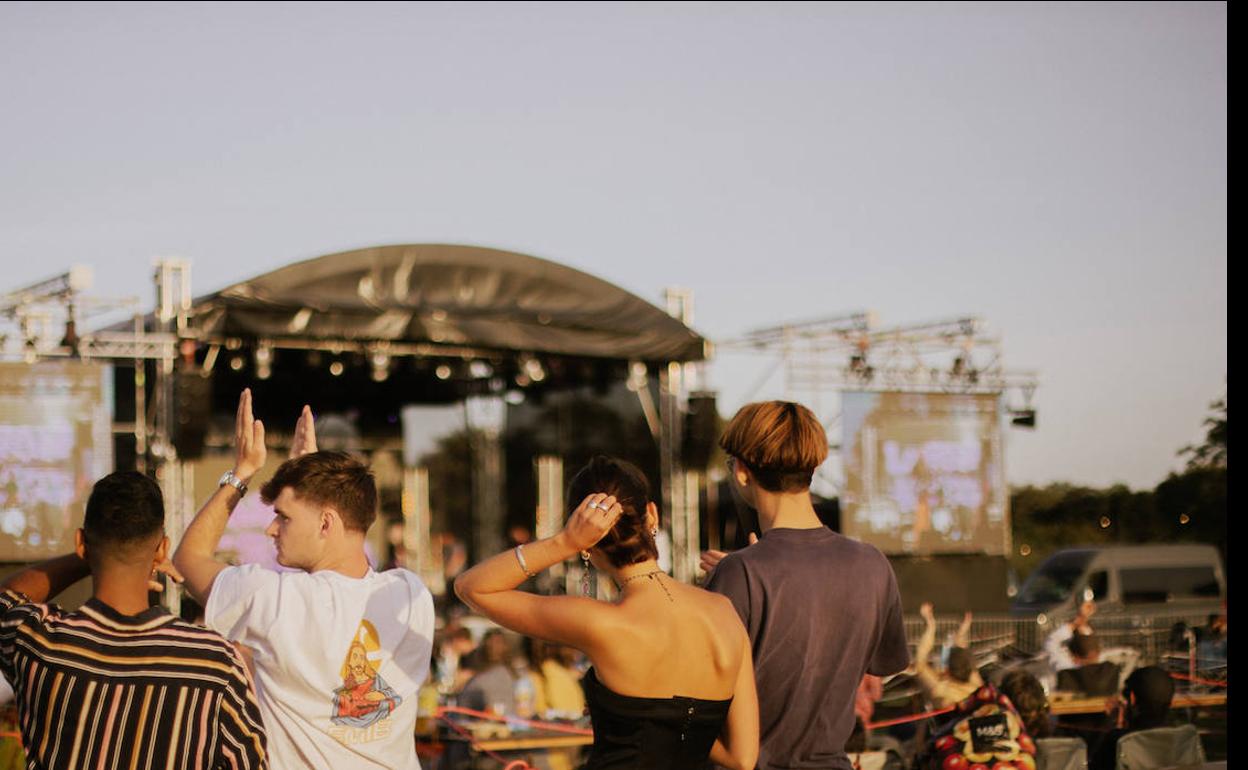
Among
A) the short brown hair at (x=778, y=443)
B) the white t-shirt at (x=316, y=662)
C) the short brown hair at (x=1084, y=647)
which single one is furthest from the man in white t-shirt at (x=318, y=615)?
the short brown hair at (x=1084, y=647)

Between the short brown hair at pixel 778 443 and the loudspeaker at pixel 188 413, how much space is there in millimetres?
10198

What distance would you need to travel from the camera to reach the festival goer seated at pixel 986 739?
5.09 m

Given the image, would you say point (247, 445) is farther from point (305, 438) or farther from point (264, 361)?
point (264, 361)

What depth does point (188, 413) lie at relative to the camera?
1258cm

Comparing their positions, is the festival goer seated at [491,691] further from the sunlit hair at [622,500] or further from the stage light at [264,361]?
the sunlit hair at [622,500]

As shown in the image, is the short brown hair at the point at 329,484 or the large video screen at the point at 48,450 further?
the large video screen at the point at 48,450

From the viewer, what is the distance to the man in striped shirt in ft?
8.35

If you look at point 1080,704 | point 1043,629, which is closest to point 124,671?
point 1080,704

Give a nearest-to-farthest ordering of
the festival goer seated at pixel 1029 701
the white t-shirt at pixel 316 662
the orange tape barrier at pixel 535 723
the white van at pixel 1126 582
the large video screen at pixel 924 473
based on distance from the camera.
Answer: the white t-shirt at pixel 316 662 → the festival goer seated at pixel 1029 701 → the orange tape barrier at pixel 535 723 → the large video screen at pixel 924 473 → the white van at pixel 1126 582

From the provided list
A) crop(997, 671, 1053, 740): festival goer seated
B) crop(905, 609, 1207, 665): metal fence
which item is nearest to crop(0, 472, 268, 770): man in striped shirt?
crop(997, 671, 1053, 740): festival goer seated

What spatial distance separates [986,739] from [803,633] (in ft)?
7.78

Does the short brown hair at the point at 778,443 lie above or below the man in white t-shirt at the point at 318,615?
above

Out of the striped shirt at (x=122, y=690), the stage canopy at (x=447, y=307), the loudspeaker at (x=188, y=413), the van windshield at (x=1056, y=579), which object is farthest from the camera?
the van windshield at (x=1056, y=579)

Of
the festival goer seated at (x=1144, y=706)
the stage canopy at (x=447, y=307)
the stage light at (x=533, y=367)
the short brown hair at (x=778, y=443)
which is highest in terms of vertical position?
the stage canopy at (x=447, y=307)
